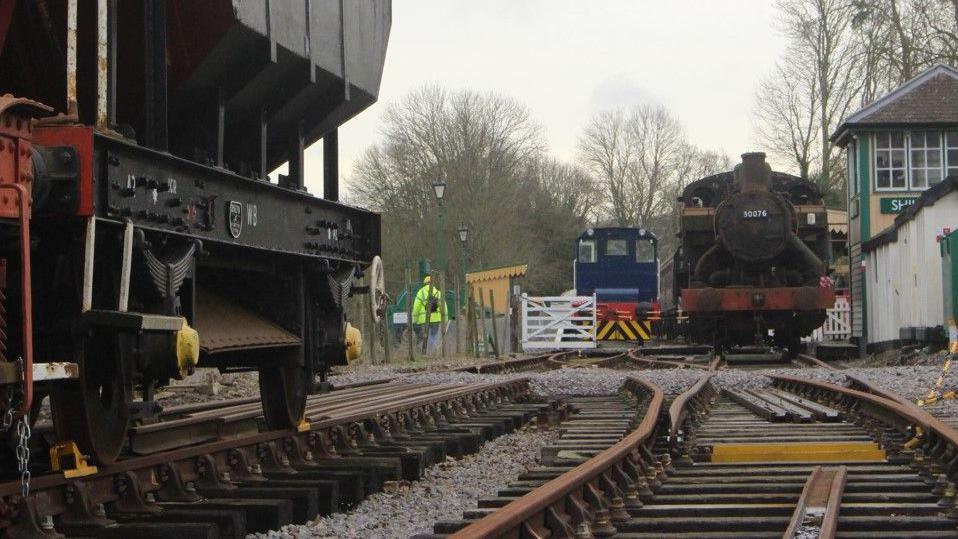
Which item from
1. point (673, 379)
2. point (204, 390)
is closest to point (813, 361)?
point (673, 379)

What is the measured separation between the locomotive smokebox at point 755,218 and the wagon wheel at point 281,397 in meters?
14.3

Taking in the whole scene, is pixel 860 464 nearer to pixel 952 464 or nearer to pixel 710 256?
pixel 952 464

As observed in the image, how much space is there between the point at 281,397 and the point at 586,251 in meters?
29.4

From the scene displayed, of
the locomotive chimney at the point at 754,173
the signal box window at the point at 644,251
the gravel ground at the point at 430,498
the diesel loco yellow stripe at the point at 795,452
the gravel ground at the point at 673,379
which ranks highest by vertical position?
the locomotive chimney at the point at 754,173

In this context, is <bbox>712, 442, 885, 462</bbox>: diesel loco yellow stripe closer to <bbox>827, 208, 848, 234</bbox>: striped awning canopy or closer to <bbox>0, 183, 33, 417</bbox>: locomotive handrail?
<bbox>0, 183, 33, 417</bbox>: locomotive handrail

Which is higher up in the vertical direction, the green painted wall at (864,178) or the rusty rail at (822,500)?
the green painted wall at (864,178)

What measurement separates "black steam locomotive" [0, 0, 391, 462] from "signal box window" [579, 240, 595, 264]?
1109 inches

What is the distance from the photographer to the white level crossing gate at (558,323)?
97.0 feet

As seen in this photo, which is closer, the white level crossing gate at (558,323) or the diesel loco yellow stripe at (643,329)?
the white level crossing gate at (558,323)

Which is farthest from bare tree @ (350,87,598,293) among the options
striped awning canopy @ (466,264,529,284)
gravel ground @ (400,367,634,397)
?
gravel ground @ (400,367,634,397)

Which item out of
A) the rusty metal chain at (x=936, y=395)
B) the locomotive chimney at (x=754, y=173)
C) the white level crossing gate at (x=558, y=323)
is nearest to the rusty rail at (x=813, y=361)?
the locomotive chimney at (x=754, y=173)

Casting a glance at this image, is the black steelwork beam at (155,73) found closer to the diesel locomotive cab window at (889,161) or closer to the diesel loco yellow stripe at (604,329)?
the diesel locomotive cab window at (889,161)

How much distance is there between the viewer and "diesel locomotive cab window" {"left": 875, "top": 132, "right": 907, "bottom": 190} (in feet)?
97.1

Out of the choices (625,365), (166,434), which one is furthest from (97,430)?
(625,365)
